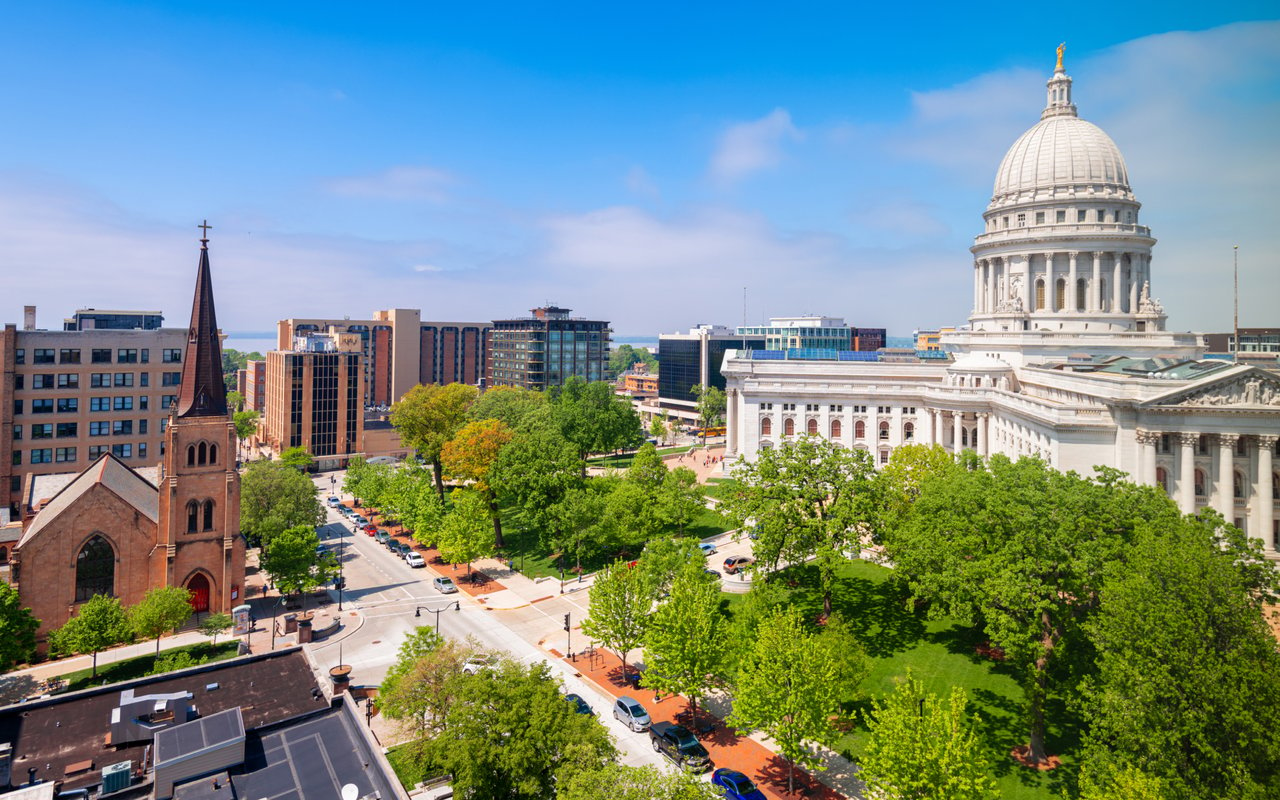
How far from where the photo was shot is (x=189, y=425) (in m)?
55.1

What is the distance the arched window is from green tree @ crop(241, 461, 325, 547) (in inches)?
541

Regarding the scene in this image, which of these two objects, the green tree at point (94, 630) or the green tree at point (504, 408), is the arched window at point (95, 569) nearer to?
the green tree at point (94, 630)

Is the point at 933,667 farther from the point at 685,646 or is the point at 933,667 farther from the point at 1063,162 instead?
the point at 1063,162

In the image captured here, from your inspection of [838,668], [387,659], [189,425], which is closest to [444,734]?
[838,668]

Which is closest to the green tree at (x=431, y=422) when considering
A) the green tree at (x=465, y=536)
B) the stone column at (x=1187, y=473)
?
the green tree at (x=465, y=536)

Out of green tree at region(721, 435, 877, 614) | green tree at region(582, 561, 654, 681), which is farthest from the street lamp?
green tree at region(721, 435, 877, 614)

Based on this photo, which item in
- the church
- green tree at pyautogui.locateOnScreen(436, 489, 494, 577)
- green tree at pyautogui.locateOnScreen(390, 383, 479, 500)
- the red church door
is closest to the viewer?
the church

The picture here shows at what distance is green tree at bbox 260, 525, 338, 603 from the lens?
191 ft

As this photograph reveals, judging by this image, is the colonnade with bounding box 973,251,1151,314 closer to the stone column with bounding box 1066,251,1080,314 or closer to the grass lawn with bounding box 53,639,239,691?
the stone column with bounding box 1066,251,1080,314

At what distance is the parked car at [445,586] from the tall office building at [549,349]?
105 m

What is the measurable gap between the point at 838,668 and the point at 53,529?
55702 millimetres

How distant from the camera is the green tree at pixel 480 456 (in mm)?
76750

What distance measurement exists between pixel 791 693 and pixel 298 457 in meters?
105

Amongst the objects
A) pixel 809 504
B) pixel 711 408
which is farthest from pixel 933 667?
pixel 711 408
